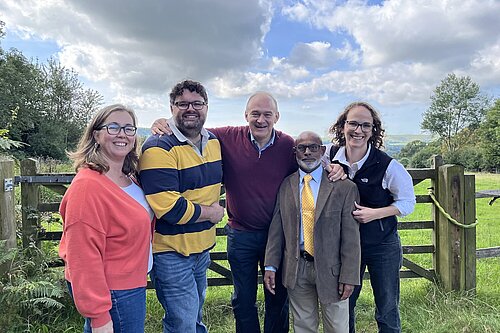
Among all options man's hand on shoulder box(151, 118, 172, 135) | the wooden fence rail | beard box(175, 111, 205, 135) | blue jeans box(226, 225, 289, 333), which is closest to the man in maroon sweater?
blue jeans box(226, 225, 289, 333)

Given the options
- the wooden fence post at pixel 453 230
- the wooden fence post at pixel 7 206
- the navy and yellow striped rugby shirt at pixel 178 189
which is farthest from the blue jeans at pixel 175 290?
the wooden fence post at pixel 453 230

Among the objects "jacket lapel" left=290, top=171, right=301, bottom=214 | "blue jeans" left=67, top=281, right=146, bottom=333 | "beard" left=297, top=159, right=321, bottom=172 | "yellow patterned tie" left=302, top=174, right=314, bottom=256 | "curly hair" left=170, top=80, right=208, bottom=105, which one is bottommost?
"blue jeans" left=67, top=281, right=146, bottom=333

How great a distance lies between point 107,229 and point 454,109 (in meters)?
68.9

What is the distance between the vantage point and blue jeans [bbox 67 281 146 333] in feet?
7.87

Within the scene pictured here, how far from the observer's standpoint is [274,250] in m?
3.44

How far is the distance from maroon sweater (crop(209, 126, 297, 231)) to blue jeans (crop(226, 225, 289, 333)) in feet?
0.40

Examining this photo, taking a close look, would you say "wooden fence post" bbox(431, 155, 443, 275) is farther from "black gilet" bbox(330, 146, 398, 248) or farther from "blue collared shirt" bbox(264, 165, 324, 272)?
"blue collared shirt" bbox(264, 165, 324, 272)

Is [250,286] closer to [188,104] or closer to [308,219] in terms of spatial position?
[308,219]

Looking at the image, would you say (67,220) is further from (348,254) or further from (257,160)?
(348,254)

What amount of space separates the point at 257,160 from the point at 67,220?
1.83 m

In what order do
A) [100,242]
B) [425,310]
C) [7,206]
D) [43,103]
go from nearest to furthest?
1. [100,242]
2. [7,206]
3. [425,310]
4. [43,103]

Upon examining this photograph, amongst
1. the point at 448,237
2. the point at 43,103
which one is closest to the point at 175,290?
the point at 448,237

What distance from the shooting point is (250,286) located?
12.3 feet

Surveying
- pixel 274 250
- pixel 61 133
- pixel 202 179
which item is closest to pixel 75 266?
pixel 202 179
